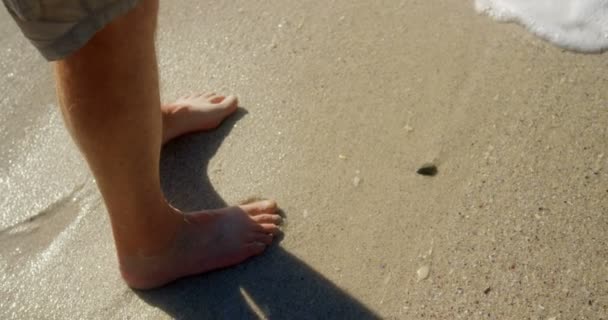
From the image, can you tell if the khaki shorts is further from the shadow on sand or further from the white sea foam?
the white sea foam

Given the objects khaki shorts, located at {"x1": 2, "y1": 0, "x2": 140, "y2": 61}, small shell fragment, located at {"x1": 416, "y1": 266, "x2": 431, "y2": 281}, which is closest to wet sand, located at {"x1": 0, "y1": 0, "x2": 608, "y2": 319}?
small shell fragment, located at {"x1": 416, "y1": 266, "x2": 431, "y2": 281}

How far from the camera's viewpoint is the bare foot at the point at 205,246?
1939 mm

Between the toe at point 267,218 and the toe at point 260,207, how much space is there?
0.02 metres

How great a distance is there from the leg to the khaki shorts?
3.5 inches

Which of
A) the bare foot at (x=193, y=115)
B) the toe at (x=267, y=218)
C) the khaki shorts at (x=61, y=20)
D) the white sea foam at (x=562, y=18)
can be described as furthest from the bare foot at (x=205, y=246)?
the white sea foam at (x=562, y=18)

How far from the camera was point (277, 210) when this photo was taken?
2.08 meters

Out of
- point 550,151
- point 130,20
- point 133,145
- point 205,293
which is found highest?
point 130,20

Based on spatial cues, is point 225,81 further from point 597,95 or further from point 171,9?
point 597,95

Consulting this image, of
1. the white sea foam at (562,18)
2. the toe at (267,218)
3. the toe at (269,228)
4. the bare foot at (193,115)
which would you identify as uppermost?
the white sea foam at (562,18)

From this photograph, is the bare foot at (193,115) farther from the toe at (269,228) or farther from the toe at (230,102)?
the toe at (269,228)

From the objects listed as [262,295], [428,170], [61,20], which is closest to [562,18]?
[428,170]

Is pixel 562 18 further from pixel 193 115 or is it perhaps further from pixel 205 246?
pixel 205 246

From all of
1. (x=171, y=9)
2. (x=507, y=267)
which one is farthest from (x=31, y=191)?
(x=507, y=267)

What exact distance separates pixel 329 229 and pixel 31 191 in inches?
35.8
